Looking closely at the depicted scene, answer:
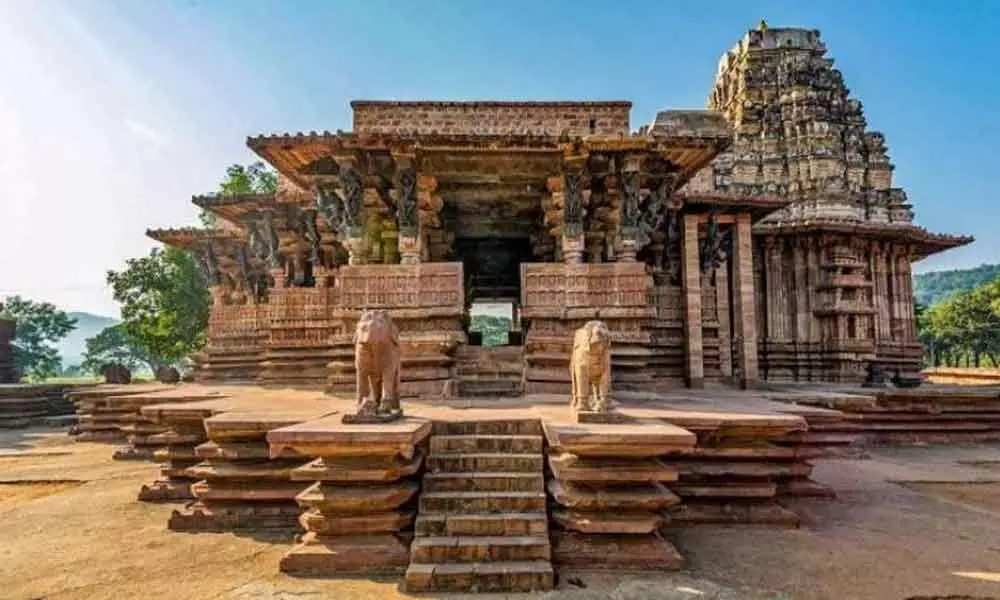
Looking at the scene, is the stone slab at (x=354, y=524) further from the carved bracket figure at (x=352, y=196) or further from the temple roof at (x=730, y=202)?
the temple roof at (x=730, y=202)

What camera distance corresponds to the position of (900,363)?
17547mm

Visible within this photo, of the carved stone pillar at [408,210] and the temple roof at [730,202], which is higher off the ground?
the temple roof at [730,202]

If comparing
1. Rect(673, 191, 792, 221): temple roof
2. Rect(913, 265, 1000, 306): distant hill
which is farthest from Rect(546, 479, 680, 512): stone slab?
Rect(913, 265, 1000, 306): distant hill

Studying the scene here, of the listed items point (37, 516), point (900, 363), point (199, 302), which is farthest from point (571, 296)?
point (199, 302)

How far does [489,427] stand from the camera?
5684 millimetres

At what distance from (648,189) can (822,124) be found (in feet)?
38.2

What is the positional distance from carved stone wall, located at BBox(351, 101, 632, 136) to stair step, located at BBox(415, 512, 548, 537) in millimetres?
10512

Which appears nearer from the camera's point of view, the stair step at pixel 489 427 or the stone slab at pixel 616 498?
the stone slab at pixel 616 498

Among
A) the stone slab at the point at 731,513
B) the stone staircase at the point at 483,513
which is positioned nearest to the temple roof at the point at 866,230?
the stone slab at the point at 731,513

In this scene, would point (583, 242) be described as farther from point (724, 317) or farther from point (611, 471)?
point (611, 471)

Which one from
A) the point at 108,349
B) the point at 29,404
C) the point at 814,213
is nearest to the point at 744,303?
the point at 814,213

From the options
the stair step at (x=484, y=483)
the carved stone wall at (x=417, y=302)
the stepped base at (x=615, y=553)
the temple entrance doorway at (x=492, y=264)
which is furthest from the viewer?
the temple entrance doorway at (x=492, y=264)

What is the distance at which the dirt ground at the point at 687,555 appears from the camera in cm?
414

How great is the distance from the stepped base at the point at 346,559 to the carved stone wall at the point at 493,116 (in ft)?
35.1
